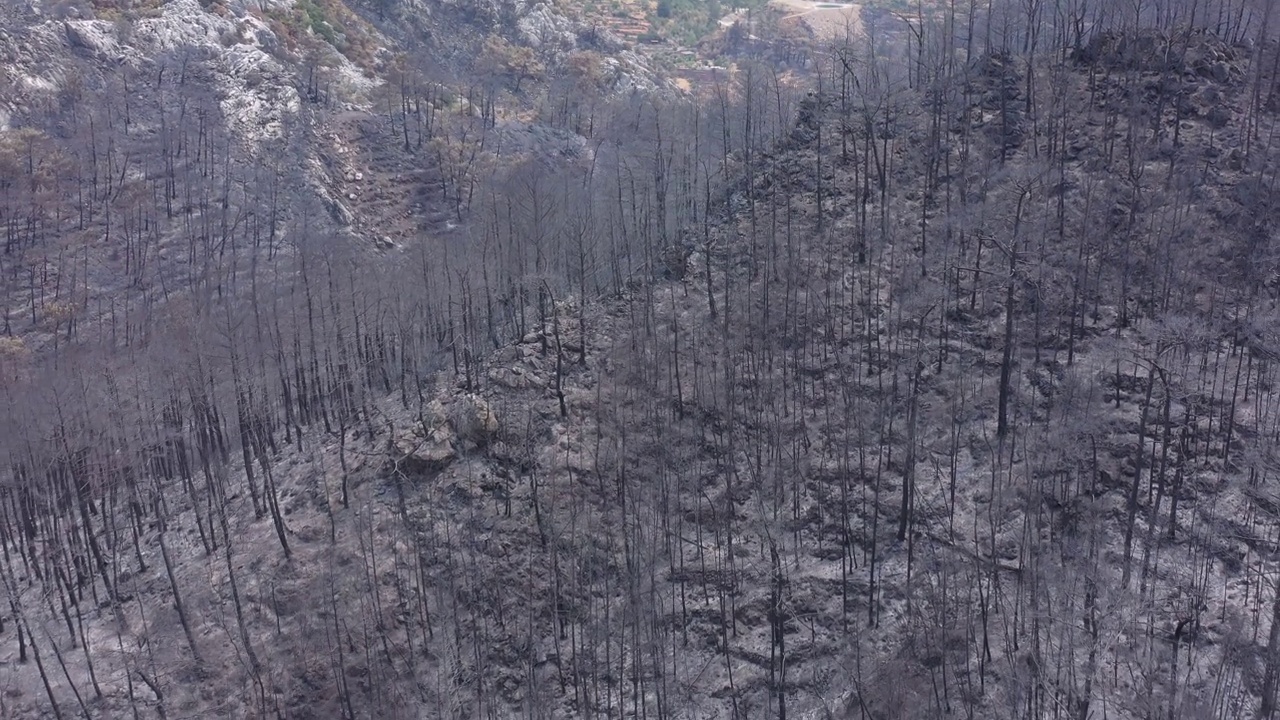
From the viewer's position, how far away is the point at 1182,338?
3838 cm

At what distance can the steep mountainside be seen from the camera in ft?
111

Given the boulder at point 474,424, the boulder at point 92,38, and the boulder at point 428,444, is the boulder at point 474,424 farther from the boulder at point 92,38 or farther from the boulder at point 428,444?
the boulder at point 92,38

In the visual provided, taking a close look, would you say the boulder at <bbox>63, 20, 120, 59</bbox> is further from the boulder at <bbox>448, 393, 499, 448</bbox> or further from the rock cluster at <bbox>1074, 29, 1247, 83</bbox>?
the rock cluster at <bbox>1074, 29, 1247, 83</bbox>

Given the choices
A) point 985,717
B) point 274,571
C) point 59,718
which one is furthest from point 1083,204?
point 59,718

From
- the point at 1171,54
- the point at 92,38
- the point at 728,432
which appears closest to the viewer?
the point at 728,432

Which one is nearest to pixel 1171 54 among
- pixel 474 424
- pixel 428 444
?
pixel 474 424

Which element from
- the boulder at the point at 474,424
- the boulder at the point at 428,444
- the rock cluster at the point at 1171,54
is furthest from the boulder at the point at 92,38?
the rock cluster at the point at 1171,54

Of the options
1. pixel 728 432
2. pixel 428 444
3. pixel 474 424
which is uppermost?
pixel 474 424

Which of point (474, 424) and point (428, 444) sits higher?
point (474, 424)

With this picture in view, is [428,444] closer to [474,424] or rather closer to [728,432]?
[474,424]

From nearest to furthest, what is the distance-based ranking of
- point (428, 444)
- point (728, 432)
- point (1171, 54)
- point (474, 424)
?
point (428, 444)
point (474, 424)
point (728, 432)
point (1171, 54)

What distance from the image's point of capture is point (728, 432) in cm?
4056

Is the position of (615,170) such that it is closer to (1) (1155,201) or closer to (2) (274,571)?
(1) (1155,201)

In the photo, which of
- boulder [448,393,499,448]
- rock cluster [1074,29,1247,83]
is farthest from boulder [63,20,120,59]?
rock cluster [1074,29,1247,83]
